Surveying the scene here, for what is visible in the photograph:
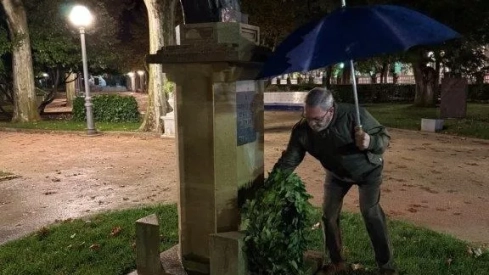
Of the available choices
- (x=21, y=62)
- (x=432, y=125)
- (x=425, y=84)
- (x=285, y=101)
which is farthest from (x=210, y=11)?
(x=425, y=84)

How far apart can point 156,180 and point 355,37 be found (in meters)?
6.32

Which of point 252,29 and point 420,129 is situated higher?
point 252,29

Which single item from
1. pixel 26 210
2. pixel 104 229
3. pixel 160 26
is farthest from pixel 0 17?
pixel 104 229

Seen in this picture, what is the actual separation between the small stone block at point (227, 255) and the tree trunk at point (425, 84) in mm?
23443

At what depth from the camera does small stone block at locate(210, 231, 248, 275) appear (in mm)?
3127

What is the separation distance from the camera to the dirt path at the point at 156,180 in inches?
253

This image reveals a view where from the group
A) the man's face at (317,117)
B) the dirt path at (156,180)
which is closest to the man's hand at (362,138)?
the man's face at (317,117)

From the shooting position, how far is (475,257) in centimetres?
464

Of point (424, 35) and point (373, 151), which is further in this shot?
point (373, 151)

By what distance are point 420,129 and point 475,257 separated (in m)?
11.0

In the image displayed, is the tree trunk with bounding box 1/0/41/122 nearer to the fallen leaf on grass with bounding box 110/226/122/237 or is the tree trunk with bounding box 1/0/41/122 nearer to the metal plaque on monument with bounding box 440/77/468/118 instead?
the fallen leaf on grass with bounding box 110/226/122/237

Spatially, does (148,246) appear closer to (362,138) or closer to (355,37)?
(362,138)

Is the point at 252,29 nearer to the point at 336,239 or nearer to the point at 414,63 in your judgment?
the point at 336,239

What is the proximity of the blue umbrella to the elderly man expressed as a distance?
0.35 meters
